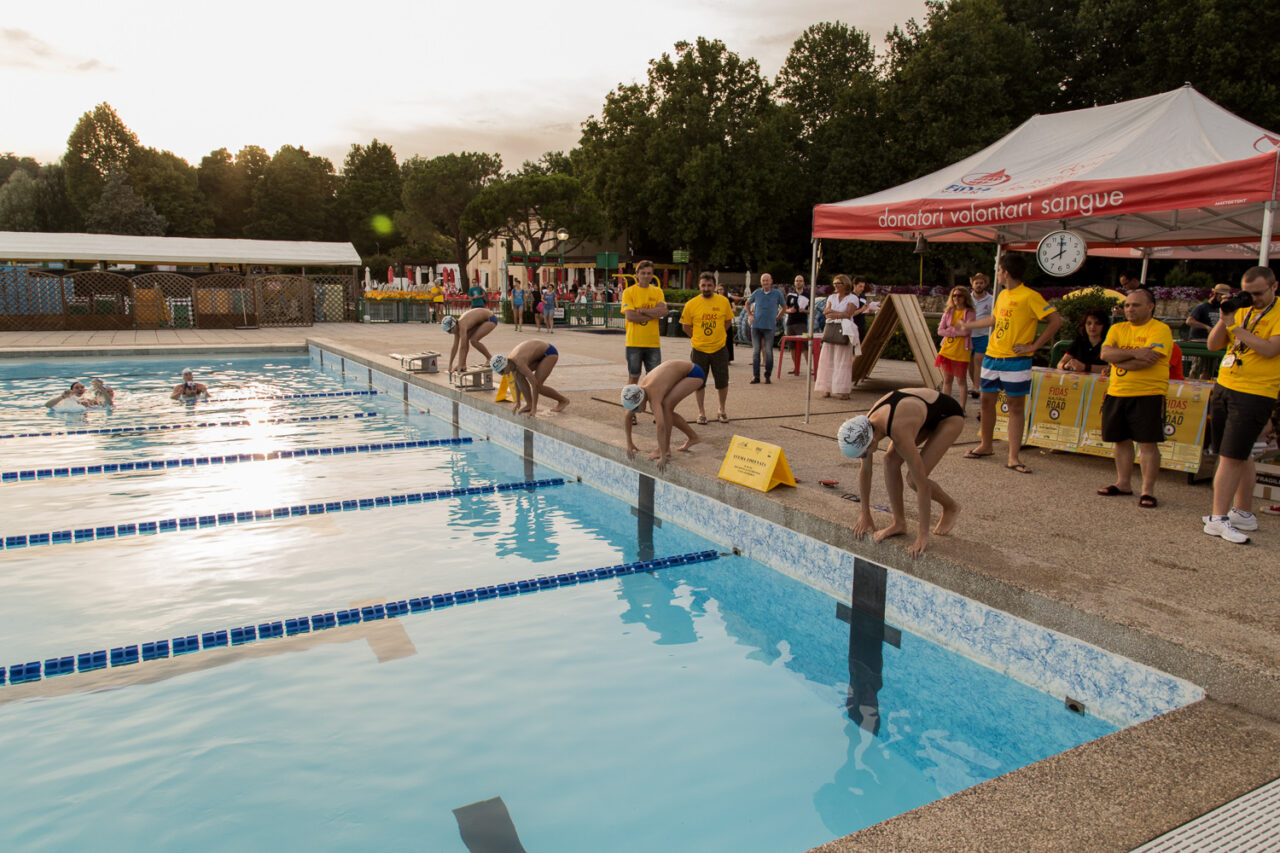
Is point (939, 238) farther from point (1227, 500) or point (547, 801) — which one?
point (547, 801)

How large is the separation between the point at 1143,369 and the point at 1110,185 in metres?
1.66

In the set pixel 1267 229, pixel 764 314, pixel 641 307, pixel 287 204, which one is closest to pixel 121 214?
pixel 287 204

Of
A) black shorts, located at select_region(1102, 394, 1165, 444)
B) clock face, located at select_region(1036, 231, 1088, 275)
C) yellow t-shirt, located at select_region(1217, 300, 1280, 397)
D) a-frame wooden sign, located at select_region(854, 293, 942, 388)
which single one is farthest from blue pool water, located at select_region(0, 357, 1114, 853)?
a-frame wooden sign, located at select_region(854, 293, 942, 388)

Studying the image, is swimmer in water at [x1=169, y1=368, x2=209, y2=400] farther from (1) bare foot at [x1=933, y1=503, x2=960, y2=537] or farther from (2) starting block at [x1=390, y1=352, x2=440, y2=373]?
(1) bare foot at [x1=933, y1=503, x2=960, y2=537]

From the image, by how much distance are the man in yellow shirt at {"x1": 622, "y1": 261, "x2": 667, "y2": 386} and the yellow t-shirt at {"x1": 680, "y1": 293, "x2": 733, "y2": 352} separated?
325mm

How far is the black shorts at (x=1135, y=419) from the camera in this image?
539 cm

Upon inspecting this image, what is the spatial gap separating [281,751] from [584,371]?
420 inches

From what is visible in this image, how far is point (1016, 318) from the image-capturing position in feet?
21.0

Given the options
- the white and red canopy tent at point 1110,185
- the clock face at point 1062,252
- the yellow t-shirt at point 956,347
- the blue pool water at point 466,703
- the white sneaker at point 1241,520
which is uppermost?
the white and red canopy tent at point 1110,185

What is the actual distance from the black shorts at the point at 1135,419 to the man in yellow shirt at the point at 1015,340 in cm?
88

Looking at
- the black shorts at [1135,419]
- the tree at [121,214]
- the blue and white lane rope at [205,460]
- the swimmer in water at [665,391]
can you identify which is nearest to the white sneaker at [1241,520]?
the black shorts at [1135,419]

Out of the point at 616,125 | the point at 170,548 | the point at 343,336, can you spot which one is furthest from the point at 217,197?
the point at 170,548

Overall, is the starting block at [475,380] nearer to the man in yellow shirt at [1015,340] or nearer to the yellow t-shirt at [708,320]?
the yellow t-shirt at [708,320]

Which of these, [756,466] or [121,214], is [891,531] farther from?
[121,214]
